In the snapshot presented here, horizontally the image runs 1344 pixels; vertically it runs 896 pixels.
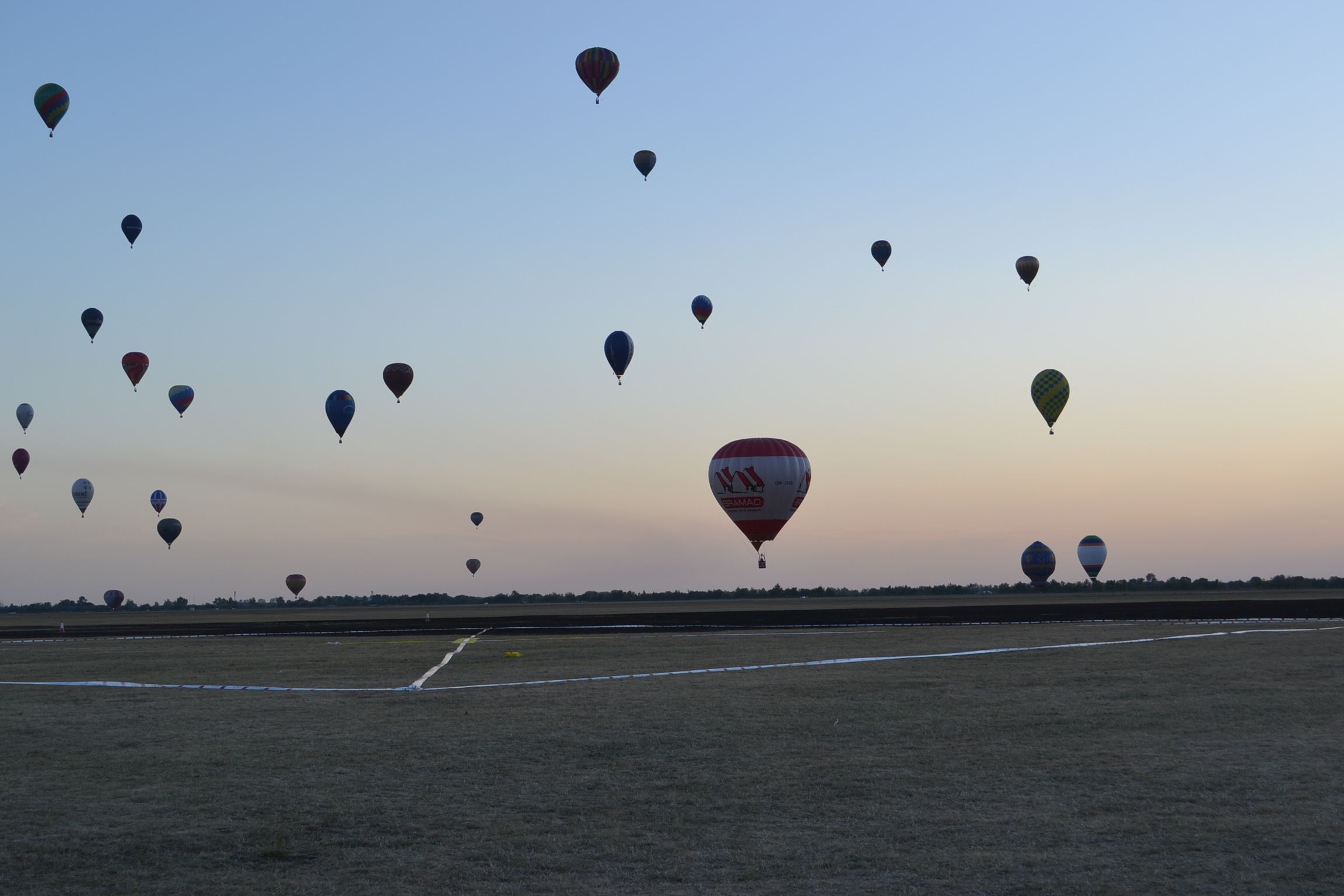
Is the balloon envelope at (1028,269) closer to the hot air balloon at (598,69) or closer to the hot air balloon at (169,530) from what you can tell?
the hot air balloon at (598,69)

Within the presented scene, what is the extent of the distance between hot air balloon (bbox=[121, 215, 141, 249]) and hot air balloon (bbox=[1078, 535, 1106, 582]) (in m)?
90.6

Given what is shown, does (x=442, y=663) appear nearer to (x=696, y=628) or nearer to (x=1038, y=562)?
(x=696, y=628)

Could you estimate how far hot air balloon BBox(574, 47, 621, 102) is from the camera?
6159cm

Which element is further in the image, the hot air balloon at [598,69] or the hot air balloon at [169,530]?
the hot air balloon at [169,530]

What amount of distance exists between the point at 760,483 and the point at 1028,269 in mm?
22923

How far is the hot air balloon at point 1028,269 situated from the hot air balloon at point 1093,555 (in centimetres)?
5653

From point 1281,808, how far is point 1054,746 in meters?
3.66

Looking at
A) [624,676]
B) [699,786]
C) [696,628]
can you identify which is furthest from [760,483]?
[699,786]

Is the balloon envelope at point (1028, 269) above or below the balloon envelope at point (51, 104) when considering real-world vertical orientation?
below

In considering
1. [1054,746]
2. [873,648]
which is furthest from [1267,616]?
[1054,746]

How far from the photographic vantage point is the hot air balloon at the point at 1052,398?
7406 centimetres

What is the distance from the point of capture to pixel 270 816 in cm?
1038

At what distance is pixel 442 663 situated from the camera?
28922mm

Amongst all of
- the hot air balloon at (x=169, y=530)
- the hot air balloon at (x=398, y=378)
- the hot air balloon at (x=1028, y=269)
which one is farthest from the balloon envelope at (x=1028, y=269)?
the hot air balloon at (x=169, y=530)
